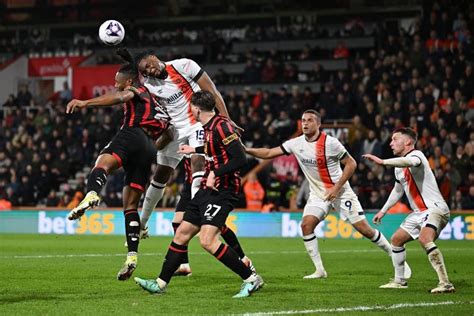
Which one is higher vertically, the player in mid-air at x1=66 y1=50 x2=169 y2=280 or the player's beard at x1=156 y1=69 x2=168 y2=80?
the player's beard at x1=156 y1=69 x2=168 y2=80

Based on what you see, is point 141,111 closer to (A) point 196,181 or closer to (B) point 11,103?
(A) point 196,181

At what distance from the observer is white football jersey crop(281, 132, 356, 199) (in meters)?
13.1

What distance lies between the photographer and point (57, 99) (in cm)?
3919

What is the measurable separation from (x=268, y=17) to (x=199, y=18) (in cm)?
307

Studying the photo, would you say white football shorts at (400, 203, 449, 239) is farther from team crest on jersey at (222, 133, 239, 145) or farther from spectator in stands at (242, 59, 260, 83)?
spectator in stands at (242, 59, 260, 83)

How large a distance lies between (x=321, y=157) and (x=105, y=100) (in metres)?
3.26

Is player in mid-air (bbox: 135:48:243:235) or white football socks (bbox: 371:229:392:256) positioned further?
white football socks (bbox: 371:229:392:256)

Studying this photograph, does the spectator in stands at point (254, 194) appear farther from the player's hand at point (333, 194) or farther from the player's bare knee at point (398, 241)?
the player's bare knee at point (398, 241)

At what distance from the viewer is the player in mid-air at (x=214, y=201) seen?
9859 millimetres

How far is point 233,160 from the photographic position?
390 inches

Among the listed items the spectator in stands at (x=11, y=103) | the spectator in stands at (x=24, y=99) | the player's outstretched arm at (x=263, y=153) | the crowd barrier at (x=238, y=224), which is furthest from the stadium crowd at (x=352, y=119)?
the player's outstretched arm at (x=263, y=153)

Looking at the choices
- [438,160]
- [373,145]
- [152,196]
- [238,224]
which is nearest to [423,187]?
[152,196]

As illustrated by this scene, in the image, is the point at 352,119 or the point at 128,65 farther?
the point at 352,119

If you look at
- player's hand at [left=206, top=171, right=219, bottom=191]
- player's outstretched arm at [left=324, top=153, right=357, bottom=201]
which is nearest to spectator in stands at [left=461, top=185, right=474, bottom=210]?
player's outstretched arm at [left=324, top=153, right=357, bottom=201]
